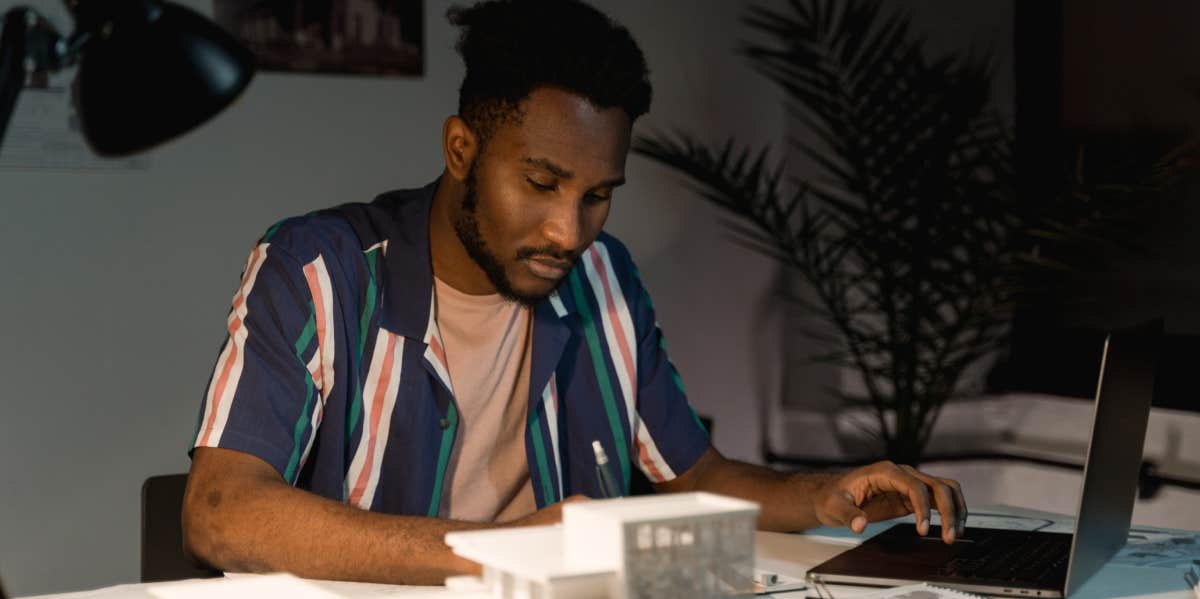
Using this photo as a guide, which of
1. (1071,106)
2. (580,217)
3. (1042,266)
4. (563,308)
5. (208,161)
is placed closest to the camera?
(580,217)

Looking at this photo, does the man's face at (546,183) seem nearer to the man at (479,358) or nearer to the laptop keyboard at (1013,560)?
the man at (479,358)

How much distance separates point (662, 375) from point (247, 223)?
1297 millimetres

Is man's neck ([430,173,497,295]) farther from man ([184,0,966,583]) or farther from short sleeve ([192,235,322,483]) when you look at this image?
short sleeve ([192,235,322,483])

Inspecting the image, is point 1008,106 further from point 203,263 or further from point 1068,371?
point 203,263

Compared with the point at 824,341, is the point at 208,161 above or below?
above

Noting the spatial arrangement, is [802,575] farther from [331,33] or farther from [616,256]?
[331,33]

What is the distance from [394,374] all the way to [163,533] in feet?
1.39

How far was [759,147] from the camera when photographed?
3.81 meters

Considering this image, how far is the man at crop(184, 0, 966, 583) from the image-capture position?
1.74 m

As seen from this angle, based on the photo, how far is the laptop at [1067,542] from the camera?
5.03 ft

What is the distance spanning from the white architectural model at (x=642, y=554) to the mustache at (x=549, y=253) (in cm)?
87

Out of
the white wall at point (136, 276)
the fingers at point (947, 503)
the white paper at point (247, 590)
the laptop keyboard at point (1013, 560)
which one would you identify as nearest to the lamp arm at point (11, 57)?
the white paper at point (247, 590)

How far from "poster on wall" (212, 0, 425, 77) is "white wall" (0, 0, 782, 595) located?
0.13ft

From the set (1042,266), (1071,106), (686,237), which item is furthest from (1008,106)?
(686,237)
